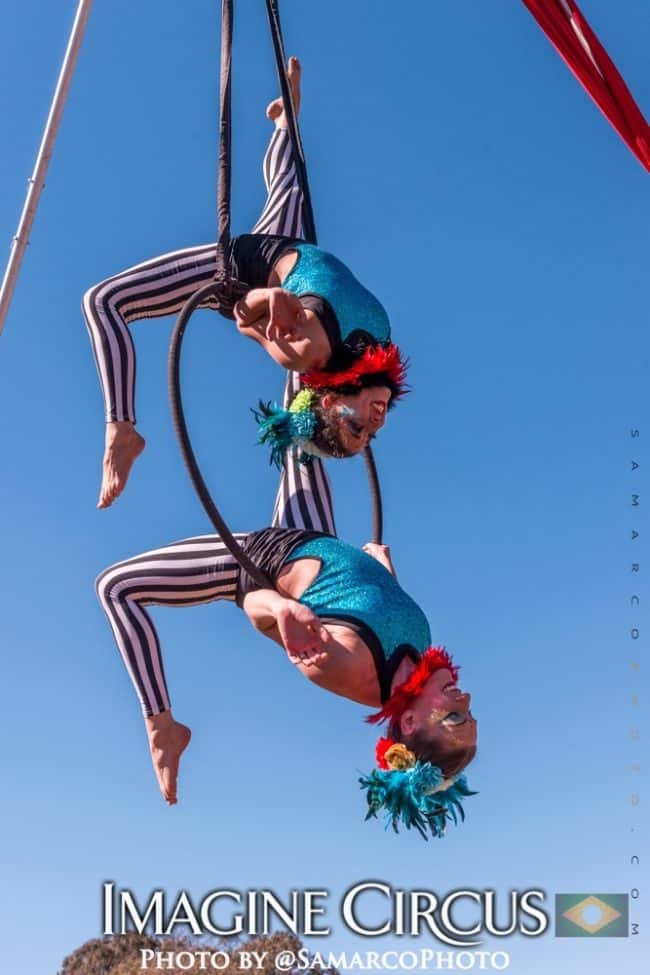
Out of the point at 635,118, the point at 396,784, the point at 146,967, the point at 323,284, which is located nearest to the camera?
the point at 396,784

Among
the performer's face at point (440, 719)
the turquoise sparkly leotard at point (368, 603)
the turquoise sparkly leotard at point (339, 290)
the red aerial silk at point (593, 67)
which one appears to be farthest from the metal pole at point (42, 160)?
the performer's face at point (440, 719)

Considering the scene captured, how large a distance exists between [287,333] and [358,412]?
1.50ft

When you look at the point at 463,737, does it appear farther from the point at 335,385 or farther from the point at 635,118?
the point at 635,118

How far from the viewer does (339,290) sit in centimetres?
560

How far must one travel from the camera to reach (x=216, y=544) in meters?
5.71

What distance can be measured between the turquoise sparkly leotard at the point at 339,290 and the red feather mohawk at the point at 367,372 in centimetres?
10

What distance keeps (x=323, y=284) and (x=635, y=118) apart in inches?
73.6

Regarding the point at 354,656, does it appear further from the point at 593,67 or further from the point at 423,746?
the point at 593,67

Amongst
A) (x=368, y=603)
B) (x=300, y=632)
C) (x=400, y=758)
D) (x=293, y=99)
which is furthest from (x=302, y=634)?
(x=293, y=99)

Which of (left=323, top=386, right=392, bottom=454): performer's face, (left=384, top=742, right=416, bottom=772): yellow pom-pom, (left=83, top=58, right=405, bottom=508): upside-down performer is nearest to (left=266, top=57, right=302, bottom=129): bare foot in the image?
(left=83, top=58, right=405, bottom=508): upside-down performer

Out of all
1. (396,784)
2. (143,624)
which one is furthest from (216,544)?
(396,784)

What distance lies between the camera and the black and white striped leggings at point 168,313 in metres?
5.68

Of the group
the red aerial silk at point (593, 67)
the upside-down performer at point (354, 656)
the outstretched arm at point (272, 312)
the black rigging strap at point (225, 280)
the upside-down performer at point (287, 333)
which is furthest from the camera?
the red aerial silk at point (593, 67)

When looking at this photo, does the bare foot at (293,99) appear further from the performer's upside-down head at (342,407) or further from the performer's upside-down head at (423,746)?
the performer's upside-down head at (423,746)
